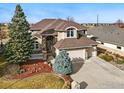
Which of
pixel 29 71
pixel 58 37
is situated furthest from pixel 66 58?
pixel 58 37

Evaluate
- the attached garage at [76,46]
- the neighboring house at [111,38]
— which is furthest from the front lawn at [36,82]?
the neighboring house at [111,38]

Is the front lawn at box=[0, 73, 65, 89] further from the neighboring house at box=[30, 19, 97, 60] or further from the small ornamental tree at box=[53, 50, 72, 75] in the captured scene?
the neighboring house at box=[30, 19, 97, 60]

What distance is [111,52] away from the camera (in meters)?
34.9

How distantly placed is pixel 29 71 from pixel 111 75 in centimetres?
953

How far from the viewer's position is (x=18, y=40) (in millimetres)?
27172

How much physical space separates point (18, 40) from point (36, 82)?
7454 millimetres

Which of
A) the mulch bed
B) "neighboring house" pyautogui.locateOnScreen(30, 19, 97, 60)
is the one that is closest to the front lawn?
the mulch bed

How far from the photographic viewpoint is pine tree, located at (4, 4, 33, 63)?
27.1 m

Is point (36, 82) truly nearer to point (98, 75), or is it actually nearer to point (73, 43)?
point (98, 75)

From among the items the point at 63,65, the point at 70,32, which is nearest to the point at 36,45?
the point at 70,32

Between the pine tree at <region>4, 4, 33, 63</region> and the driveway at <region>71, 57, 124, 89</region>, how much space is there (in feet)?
23.0

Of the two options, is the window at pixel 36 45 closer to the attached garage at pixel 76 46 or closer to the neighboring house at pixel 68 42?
the neighboring house at pixel 68 42

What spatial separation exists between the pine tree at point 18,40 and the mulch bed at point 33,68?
111cm
